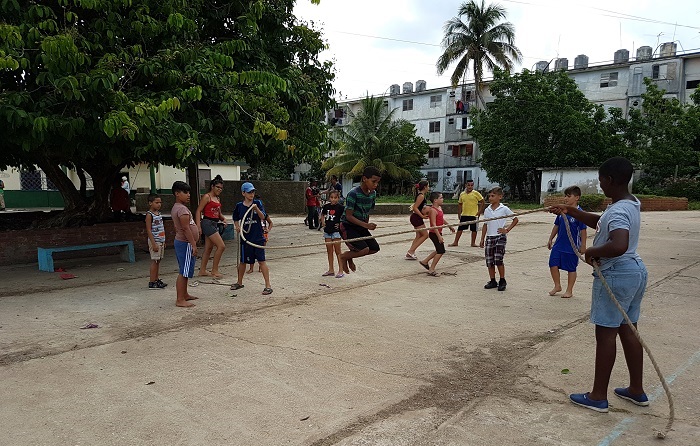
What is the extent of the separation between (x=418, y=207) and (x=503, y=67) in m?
31.5

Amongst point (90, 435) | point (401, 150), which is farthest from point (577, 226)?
point (401, 150)

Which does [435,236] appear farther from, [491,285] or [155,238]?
[155,238]

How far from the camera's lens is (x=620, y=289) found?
12.1ft

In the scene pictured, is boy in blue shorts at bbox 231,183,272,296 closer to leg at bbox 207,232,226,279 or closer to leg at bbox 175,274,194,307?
leg at bbox 207,232,226,279

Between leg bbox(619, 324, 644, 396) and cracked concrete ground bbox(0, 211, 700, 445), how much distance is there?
0.18 metres

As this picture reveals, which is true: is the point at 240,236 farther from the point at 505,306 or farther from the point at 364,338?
the point at 505,306

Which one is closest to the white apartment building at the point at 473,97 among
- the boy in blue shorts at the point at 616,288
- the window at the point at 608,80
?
the window at the point at 608,80

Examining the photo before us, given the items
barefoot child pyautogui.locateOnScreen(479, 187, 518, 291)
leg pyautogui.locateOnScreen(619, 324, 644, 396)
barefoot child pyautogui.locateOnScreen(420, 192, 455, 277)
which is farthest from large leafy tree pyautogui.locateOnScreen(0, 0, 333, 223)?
leg pyautogui.locateOnScreen(619, 324, 644, 396)

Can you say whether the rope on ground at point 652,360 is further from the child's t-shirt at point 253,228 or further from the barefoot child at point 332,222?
the barefoot child at point 332,222

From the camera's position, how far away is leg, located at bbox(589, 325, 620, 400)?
3.68 meters

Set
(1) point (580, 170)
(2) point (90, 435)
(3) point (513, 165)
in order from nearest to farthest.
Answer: (2) point (90, 435) < (1) point (580, 170) < (3) point (513, 165)

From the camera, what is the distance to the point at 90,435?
3393 mm

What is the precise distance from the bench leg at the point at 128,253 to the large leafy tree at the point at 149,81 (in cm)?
183

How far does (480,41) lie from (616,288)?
120 ft
